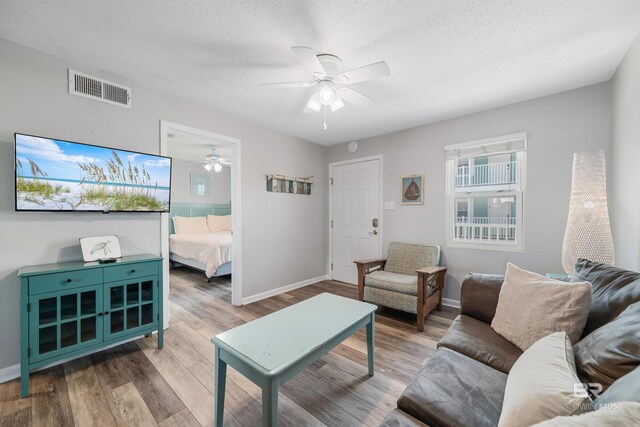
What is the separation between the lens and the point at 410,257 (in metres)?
3.34

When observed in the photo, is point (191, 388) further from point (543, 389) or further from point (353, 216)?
point (353, 216)

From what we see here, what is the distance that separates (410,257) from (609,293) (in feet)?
6.88

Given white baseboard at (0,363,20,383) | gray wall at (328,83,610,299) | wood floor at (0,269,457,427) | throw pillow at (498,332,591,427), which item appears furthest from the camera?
gray wall at (328,83,610,299)

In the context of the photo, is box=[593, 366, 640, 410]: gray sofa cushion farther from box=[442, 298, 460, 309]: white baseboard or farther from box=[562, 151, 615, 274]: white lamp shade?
box=[442, 298, 460, 309]: white baseboard

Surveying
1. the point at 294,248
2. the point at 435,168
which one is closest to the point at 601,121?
the point at 435,168

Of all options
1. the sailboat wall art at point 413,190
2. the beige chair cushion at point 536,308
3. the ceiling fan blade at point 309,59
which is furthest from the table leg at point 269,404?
the sailboat wall art at point 413,190

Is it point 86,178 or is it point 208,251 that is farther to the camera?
point 208,251

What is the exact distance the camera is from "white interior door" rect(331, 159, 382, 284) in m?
4.03

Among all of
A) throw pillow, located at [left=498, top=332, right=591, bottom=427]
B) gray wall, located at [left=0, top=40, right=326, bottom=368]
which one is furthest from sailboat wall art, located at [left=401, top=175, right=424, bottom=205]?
throw pillow, located at [left=498, top=332, right=591, bottom=427]

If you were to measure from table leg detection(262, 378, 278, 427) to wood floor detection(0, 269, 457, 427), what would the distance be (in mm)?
464

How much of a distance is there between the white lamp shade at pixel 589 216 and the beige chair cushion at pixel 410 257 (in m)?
1.32

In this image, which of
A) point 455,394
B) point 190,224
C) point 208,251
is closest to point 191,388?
point 455,394

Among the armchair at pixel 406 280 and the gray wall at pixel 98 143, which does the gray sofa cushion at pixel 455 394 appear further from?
the gray wall at pixel 98 143

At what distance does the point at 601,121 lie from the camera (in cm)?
240
